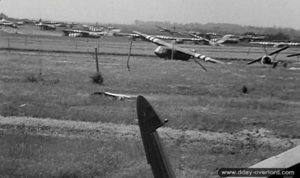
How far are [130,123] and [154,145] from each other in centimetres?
867

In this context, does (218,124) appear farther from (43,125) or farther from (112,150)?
(43,125)

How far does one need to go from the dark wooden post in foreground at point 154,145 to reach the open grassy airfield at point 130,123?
163 inches

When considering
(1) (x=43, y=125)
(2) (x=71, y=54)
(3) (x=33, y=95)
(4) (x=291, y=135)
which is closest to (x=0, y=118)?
(1) (x=43, y=125)

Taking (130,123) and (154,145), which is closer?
(154,145)

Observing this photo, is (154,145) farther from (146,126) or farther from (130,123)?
(130,123)

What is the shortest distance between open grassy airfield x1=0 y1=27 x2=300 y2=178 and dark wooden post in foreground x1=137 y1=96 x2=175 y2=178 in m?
4.14

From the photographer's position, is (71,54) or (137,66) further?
(71,54)

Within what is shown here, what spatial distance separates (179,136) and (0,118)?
596cm

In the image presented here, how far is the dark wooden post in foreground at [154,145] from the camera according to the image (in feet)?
14.9

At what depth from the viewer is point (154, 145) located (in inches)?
181

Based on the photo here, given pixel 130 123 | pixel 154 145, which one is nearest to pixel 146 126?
pixel 154 145

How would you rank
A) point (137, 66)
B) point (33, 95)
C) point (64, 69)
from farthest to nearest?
point (137, 66), point (64, 69), point (33, 95)

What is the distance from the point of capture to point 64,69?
92.4 ft

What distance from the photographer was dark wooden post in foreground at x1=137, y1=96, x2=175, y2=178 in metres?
4.55
